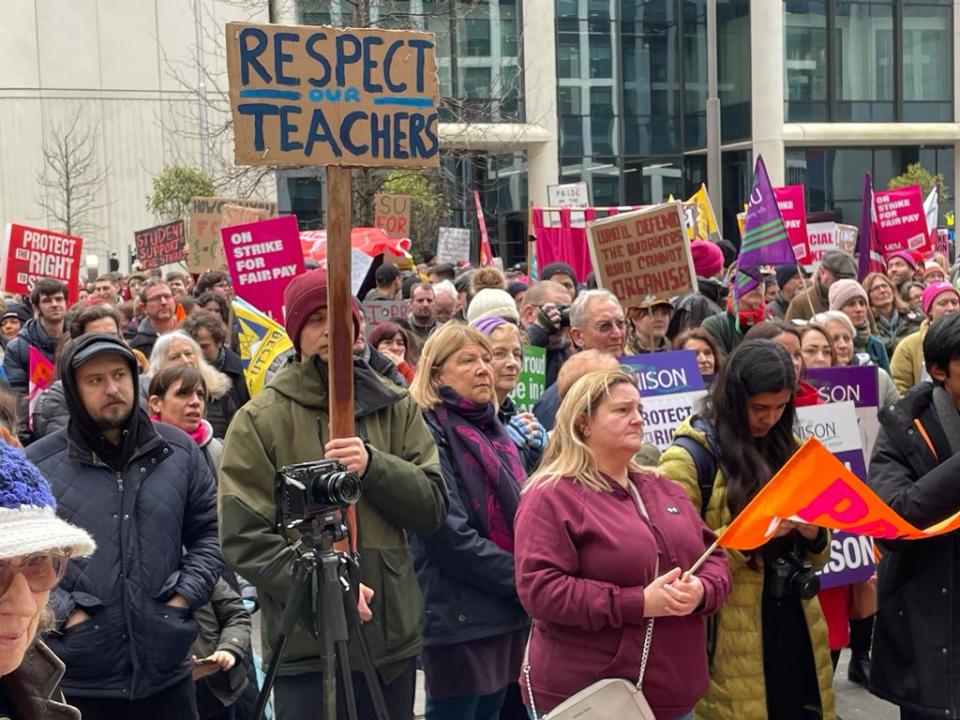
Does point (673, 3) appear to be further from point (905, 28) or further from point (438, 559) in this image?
point (438, 559)

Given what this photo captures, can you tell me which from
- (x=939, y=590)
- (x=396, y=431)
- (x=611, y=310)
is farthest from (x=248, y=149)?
(x=611, y=310)

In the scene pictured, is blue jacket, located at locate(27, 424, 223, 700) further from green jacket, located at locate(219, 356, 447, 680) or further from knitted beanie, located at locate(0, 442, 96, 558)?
knitted beanie, located at locate(0, 442, 96, 558)

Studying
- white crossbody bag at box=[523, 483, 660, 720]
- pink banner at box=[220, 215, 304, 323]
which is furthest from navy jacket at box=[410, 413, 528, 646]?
pink banner at box=[220, 215, 304, 323]

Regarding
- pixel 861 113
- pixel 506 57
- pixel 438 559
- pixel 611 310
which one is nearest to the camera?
pixel 438 559

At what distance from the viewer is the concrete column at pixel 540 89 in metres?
39.9

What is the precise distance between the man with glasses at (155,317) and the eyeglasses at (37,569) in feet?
25.1

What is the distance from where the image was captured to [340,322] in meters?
3.87

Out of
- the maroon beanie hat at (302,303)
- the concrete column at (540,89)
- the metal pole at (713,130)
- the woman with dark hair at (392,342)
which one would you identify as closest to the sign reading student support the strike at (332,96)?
the maroon beanie hat at (302,303)

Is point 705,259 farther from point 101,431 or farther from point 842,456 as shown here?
point 101,431

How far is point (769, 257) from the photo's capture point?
34.2ft

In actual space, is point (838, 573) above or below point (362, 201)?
below

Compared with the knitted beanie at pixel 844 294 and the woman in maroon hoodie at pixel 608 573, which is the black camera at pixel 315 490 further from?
the knitted beanie at pixel 844 294

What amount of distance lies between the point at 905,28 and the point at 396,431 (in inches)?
1688

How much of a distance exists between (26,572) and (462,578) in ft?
9.00
